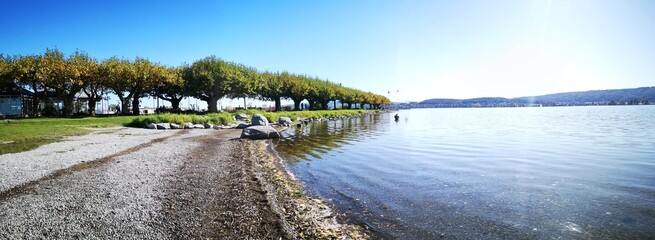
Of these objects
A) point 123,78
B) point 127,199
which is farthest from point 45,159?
point 123,78

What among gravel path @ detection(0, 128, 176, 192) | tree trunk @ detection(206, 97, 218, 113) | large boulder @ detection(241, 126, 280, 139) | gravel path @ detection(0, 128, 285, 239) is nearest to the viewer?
gravel path @ detection(0, 128, 285, 239)

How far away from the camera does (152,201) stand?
9109mm

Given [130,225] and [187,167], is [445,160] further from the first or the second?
[130,225]

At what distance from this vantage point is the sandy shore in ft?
23.9

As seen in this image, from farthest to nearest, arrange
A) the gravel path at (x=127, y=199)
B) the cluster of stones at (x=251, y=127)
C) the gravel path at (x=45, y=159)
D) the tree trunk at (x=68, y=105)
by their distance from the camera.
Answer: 1. the tree trunk at (x=68, y=105)
2. the cluster of stones at (x=251, y=127)
3. the gravel path at (x=45, y=159)
4. the gravel path at (x=127, y=199)

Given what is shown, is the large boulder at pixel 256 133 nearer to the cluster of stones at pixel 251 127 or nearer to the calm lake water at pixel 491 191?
the cluster of stones at pixel 251 127

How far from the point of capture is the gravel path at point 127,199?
720cm

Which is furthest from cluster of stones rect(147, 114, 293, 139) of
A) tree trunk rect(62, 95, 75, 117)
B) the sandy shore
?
tree trunk rect(62, 95, 75, 117)

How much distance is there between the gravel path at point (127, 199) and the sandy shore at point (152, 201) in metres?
0.02

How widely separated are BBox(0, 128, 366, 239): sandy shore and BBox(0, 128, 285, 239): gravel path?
2 centimetres

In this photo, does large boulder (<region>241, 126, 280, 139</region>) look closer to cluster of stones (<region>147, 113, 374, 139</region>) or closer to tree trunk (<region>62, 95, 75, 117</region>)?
cluster of stones (<region>147, 113, 374, 139</region>)

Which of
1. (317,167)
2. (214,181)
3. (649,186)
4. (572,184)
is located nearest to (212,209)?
(214,181)

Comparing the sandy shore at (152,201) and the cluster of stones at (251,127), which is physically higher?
the cluster of stones at (251,127)

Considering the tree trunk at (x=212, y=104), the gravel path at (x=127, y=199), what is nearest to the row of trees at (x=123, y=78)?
the tree trunk at (x=212, y=104)
